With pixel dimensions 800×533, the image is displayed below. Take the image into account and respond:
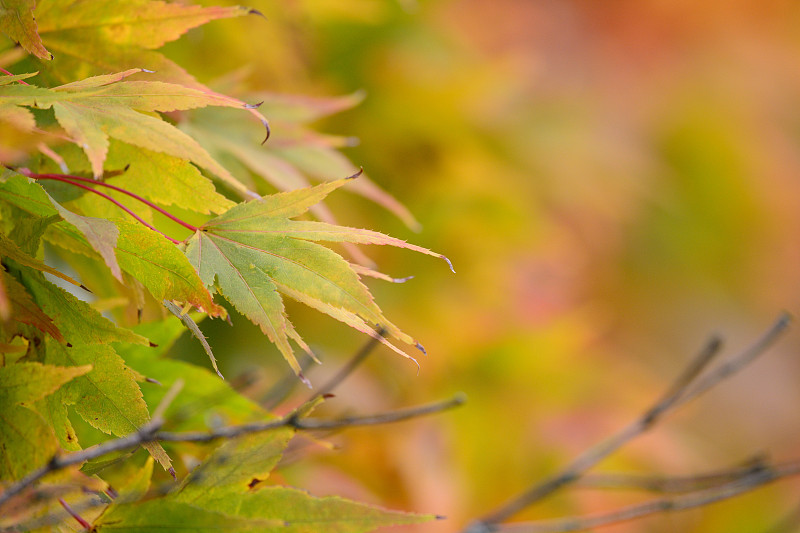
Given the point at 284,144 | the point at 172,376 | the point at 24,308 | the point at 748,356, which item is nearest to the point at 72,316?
the point at 24,308

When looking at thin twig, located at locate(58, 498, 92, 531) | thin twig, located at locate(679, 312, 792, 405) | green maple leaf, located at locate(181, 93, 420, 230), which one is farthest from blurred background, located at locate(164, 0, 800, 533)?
thin twig, located at locate(58, 498, 92, 531)

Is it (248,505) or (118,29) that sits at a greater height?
(118,29)

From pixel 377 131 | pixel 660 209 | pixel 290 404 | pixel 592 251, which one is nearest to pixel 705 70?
pixel 660 209

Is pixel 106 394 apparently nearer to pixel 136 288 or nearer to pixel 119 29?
pixel 136 288

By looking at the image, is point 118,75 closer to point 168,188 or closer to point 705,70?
point 168,188

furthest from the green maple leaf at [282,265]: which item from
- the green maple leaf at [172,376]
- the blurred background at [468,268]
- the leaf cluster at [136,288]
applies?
the blurred background at [468,268]

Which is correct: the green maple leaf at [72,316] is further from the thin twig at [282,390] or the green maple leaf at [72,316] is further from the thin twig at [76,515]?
the thin twig at [282,390]
